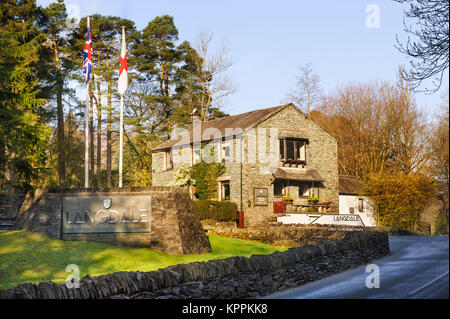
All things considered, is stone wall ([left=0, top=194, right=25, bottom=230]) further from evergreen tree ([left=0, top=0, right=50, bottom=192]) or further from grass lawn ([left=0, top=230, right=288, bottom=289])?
evergreen tree ([left=0, top=0, right=50, bottom=192])

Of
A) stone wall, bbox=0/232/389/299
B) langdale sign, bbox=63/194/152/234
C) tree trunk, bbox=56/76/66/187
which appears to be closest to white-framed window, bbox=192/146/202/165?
tree trunk, bbox=56/76/66/187

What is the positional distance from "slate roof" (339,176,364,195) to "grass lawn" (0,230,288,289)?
25111 mm

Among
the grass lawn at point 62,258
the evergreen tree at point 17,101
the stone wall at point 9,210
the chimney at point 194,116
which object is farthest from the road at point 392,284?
the chimney at point 194,116

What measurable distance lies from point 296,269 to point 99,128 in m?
38.7

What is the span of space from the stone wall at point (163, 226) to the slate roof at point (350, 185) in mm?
26228

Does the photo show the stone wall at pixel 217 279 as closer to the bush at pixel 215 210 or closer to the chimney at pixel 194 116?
the bush at pixel 215 210

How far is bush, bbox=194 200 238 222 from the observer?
3397 cm

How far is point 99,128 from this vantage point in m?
48.0

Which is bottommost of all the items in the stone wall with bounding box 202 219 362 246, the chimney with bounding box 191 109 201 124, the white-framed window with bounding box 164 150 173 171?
Answer: the stone wall with bounding box 202 219 362 246

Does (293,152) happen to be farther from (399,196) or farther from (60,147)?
(60,147)

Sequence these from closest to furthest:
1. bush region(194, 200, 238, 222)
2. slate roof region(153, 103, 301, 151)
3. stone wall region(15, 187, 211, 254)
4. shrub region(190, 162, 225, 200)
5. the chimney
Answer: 1. stone wall region(15, 187, 211, 254)
2. bush region(194, 200, 238, 222)
3. slate roof region(153, 103, 301, 151)
4. shrub region(190, 162, 225, 200)
5. the chimney

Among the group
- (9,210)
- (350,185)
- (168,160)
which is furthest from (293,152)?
(9,210)

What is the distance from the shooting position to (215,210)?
3431 cm

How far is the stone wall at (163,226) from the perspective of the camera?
17359mm
